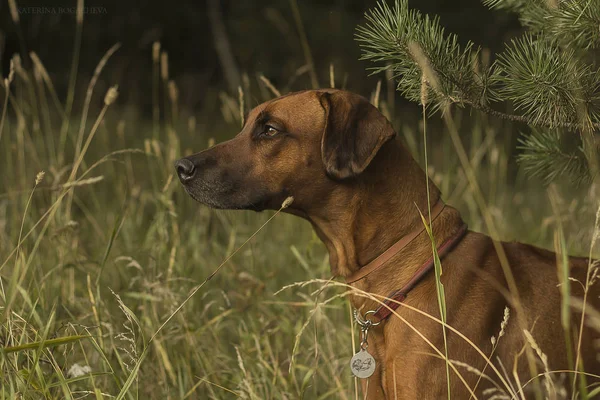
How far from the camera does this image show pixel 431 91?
9.53 feet

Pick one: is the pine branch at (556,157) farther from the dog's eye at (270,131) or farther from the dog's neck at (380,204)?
the dog's eye at (270,131)

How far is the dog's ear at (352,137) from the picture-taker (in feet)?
9.71

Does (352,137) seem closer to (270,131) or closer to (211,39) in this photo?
(270,131)

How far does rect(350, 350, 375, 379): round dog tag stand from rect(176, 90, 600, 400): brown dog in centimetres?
6

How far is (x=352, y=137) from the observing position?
298cm

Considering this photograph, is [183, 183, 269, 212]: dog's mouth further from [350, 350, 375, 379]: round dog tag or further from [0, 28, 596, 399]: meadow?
[350, 350, 375, 379]: round dog tag

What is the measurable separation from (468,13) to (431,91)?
8.41 m

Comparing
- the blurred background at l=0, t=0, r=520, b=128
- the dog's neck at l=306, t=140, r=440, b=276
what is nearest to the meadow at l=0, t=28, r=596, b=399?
the dog's neck at l=306, t=140, r=440, b=276

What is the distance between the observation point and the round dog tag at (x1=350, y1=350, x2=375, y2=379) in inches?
111

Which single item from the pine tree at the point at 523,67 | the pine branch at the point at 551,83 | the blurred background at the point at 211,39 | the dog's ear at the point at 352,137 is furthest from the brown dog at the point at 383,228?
the blurred background at the point at 211,39

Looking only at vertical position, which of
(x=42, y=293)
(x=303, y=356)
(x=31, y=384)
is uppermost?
(x=31, y=384)

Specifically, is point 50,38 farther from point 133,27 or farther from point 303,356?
point 303,356

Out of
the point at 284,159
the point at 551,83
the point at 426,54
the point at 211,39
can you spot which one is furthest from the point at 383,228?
the point at 211,39

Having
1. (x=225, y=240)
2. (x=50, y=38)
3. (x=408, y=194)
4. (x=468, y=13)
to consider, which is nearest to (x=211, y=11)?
(x=50, y=38)
